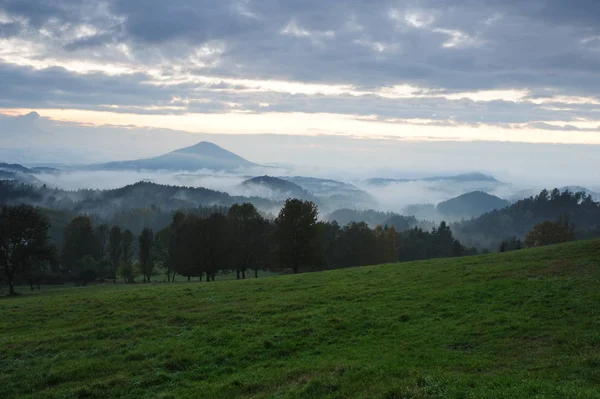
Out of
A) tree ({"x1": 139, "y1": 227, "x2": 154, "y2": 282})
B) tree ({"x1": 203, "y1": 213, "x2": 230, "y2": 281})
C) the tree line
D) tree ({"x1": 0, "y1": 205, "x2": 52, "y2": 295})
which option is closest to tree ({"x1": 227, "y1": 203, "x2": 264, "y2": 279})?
the tree line

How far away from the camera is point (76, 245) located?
96812mm

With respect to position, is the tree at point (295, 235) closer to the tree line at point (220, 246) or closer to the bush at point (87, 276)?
the tree line at point (220, 246)

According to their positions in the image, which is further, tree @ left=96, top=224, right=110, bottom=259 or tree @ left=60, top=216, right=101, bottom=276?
tree @ left=96, top=224, right=110, bottom=259

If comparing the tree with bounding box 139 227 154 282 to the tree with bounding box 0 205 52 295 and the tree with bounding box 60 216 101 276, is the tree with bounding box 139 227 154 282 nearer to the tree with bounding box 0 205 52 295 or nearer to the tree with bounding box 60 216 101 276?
the tree with bounding box 60 216 101 276

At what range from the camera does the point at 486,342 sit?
1568cm

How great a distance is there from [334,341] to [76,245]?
94465 millimetres

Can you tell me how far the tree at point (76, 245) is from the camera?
317 feet

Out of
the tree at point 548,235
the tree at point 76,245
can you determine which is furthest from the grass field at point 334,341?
the tree at point 76,245

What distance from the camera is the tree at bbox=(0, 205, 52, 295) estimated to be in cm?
5491

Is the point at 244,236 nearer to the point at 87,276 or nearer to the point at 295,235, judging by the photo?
the point at 295,235

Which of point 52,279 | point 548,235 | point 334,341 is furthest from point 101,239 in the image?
point 334,341

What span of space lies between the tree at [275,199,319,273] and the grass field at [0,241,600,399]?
29916 millimetres

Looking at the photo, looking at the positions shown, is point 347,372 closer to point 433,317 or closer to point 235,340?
point 235,340

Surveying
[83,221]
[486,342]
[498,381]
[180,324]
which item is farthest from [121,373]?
[83,221]
